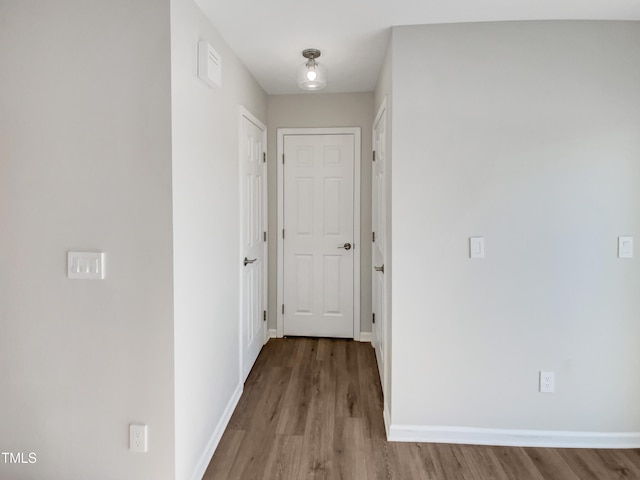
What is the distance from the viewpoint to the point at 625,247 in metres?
2.03

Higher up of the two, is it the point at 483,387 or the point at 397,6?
the point at 397,6

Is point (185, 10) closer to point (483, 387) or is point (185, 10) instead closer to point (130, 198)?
point (130, 198)

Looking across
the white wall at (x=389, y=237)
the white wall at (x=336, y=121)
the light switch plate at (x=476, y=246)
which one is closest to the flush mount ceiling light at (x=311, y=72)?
the white wall at (x=389, y=237)

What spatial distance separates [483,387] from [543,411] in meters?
0.36

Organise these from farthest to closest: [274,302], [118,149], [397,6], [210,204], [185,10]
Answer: [274,302] → [210,204] → [397,6] → [185,10] → [118,149]

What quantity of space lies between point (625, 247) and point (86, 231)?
2702mm

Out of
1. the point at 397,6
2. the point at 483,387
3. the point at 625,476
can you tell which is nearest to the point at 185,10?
the point at 397,6

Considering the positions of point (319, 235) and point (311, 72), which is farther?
point (319, 235)

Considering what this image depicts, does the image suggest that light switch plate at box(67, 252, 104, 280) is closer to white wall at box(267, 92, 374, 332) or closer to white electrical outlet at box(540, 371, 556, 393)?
white wall at box(267, 92, 374, 332)

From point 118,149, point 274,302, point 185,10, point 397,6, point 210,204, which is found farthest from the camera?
point 274,302

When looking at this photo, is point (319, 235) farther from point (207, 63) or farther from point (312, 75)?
point (207, 63)

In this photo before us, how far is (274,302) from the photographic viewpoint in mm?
3623

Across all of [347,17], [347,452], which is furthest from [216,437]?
[347,17]

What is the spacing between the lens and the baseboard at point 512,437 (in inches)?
81.6
